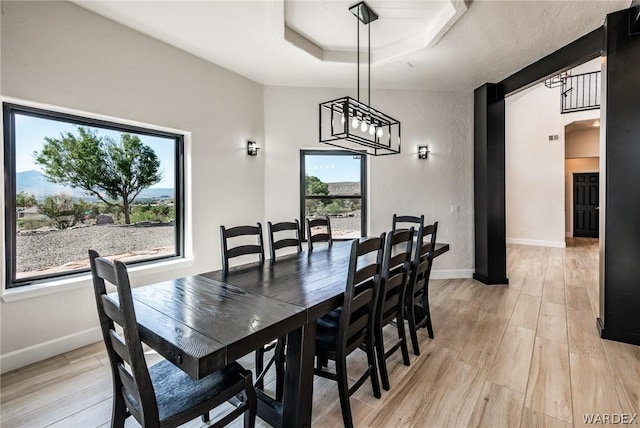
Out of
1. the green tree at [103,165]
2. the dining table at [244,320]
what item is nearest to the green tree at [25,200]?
A: the green tree at [103,165]

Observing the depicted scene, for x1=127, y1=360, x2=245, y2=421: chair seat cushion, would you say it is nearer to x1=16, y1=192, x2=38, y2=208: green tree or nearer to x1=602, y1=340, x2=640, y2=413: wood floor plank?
x1=16, y1=192, x2=38, y2=208: green tree

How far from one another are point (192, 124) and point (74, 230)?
64.2 inches

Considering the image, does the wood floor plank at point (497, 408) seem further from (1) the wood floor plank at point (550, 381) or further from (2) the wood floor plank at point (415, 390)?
(2) the wood floor plank at point (415, 390)

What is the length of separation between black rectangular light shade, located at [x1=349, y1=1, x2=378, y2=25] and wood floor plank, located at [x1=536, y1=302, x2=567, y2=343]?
3.52 meters

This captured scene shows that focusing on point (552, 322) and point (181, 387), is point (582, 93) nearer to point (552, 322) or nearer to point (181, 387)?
point (552, 322)

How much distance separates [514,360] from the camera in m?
2.41

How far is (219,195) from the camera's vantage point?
12.6 ft

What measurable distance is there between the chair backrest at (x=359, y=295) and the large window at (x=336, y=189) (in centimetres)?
277

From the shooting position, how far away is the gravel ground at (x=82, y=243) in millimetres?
2465

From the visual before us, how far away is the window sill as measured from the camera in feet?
7.54

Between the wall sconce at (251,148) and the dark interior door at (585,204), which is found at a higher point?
the wall sconce at (251,148)

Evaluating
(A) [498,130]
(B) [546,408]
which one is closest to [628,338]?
(B) [546,408]

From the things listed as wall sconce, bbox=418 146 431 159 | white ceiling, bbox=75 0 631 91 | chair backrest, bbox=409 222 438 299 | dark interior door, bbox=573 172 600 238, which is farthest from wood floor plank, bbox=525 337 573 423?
dark interior door, bbox=573 172 600 238

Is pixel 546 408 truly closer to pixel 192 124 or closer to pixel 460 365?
pixel 460 365
